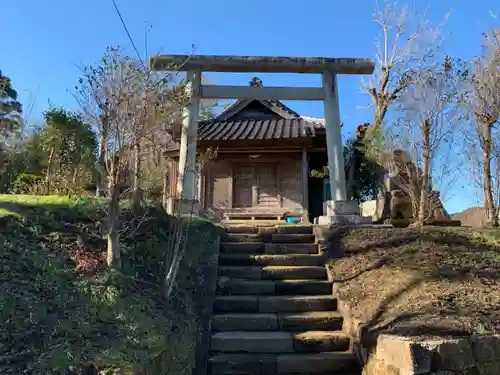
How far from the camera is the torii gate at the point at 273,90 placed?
9.22 meters

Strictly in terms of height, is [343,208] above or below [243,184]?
below

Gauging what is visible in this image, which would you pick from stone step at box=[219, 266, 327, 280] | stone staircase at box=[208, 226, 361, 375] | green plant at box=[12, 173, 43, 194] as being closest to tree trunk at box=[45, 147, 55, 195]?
green plant at box=[12, 173, 43, 194]

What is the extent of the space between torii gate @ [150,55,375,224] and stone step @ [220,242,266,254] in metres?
2.09

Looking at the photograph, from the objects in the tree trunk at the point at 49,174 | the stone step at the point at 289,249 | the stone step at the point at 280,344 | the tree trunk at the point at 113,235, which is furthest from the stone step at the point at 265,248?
the tree trunk at the point at 49,174

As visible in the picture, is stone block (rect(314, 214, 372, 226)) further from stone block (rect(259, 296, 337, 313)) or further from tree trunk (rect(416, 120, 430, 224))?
stone block (rect(259, 296, 337, 313))

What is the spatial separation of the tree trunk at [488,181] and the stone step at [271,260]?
457 centimetres

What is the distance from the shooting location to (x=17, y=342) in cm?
313

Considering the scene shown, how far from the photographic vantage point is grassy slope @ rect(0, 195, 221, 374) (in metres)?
3.20

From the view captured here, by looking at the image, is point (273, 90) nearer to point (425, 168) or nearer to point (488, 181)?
point (425, 168)

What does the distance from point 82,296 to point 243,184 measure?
1059cm

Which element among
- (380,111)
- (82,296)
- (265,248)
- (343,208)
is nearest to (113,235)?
(82,296)

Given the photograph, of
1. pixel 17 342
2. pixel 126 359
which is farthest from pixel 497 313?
pixel 17 342

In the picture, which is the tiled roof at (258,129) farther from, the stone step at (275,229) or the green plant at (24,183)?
the stone step at (275,229)

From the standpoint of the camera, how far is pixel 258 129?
14656 mm
